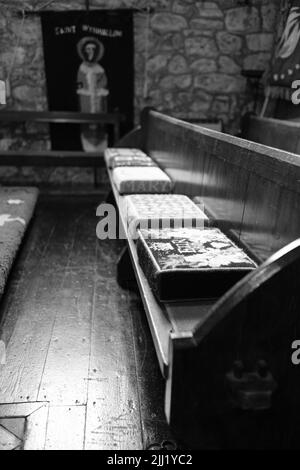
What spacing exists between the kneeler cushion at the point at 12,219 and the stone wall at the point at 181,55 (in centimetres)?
94

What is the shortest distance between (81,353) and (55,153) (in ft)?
9.06

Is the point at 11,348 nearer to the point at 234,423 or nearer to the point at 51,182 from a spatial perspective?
the point at 234,423

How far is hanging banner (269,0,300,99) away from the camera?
363 cm

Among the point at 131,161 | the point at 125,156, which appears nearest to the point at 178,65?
the point at 125,156

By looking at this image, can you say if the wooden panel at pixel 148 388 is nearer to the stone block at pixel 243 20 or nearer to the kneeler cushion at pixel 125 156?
the kneeler cushion at pixel 125 156

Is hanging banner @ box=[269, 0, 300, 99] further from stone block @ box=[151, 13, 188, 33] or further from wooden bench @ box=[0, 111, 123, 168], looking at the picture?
wooden bench @ box=[0, 111, 123, 168]

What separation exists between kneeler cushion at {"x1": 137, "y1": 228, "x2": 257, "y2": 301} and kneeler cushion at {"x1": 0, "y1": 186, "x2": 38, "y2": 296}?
105 cm

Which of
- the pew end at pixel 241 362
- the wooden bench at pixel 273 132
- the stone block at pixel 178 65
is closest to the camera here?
the pew end at pixel 241 362

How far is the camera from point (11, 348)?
1809 millimetres

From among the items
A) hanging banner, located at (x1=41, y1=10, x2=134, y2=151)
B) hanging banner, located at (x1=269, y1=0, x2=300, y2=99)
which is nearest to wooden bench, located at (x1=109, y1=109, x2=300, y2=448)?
hanging banner, located at (x1=269, y1=0, x2=300, y2=99)

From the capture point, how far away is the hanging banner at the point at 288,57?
363cm

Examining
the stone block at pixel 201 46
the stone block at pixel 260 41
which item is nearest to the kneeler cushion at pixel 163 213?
the stone block at pixel 201 46

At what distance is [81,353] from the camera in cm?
179
